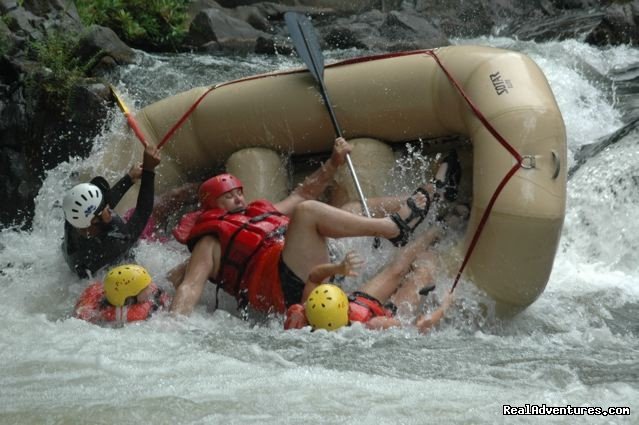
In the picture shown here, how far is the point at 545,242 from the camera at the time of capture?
4.67m

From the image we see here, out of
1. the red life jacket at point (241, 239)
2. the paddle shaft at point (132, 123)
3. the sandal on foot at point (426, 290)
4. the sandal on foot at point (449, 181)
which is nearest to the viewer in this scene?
the sandal on foot at point (426, 290)

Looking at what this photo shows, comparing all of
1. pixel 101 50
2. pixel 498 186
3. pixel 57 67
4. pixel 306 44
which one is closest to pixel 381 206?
pixel 498 186

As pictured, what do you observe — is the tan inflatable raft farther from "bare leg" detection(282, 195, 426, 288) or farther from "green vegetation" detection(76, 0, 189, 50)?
"green vegetation" detection(76, 0, 189, 50)

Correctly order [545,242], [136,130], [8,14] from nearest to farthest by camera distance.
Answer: [545,242] < [136,130] < [8,14]

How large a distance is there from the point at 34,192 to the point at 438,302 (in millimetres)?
3761

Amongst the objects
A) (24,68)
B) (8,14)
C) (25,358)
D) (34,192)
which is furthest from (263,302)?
(8,14)

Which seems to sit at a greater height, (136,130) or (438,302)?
(136,130)

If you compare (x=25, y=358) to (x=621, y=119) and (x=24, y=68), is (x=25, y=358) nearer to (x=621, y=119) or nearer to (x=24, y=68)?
(x=24, y=68)

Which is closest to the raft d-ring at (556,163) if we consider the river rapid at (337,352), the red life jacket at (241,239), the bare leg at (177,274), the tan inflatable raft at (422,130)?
the tan inflatable raft at (422,130)

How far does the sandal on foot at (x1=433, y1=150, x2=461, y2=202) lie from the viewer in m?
5.23

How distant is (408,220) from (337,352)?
0.97 meters

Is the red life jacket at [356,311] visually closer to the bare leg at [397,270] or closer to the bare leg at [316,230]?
the bare leg at [397,270]

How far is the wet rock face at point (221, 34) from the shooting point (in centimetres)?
747

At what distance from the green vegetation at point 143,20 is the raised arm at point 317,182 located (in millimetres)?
5240
